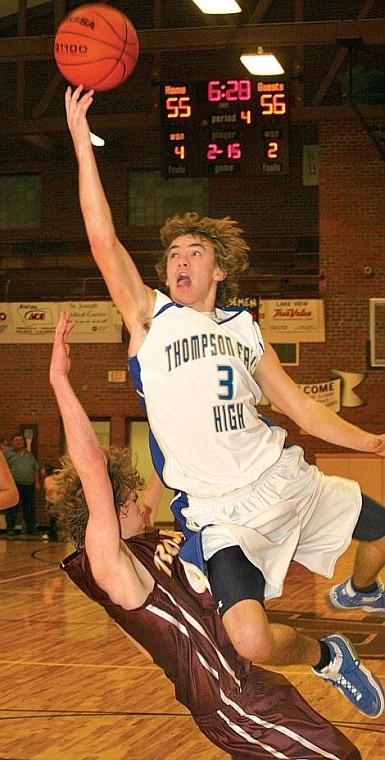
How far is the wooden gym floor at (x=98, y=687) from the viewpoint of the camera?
5.29 metres

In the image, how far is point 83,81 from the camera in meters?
6.00

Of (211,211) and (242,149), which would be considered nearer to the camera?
A: (242,149)

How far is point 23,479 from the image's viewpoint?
1745cm

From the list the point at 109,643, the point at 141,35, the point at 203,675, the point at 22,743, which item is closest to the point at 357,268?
the point at 141,35

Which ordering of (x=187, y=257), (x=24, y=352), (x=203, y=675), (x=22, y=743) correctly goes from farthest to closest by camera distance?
(x=24, y=352) < (x=22, y=743) < (x=187, y=257) < (x=203, y=675)

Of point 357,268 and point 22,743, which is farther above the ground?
point 357,268

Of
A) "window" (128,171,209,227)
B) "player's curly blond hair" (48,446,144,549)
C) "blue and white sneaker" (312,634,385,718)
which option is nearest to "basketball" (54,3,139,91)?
"player's curly blond hair" (48,446,144,549)

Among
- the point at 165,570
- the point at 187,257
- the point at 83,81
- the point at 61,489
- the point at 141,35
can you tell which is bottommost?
the point at 165,570

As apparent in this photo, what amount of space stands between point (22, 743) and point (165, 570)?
6.40 feet

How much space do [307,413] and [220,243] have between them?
0.73 meters

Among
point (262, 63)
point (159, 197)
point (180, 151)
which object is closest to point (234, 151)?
point (180, 151)

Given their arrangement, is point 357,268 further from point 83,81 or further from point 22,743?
point 22,743

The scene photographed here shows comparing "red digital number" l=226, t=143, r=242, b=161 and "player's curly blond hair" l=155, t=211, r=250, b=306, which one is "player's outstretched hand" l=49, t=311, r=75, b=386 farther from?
"red digital number" l=226, t=143, r=242, b=161

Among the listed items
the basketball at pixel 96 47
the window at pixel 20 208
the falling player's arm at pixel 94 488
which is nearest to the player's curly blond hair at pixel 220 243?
the falling player's arm at pixel 94 488
